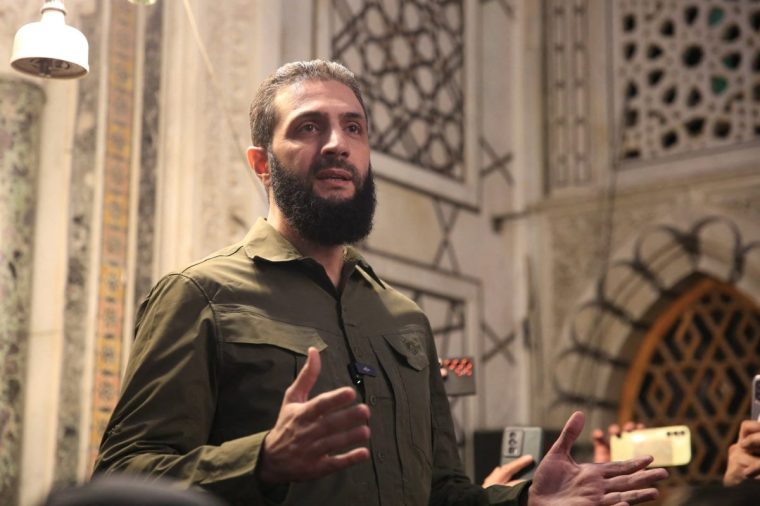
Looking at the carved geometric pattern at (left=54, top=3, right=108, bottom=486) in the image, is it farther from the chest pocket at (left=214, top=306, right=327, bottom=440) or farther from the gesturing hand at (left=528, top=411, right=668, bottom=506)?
the gesturing hand at (left=528, top=411, right=668, bottom=506)

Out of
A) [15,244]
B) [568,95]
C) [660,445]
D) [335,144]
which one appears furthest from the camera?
[568,95]

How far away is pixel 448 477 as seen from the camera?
2.21 m

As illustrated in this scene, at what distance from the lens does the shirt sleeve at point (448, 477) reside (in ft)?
6.88

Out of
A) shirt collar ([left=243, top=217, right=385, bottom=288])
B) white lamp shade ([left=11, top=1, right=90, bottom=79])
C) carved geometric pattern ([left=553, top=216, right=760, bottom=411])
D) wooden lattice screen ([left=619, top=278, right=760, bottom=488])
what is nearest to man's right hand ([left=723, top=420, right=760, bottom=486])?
shirt collar ([left=243, top=217, right=385, bottom=288])

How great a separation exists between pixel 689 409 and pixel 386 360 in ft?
15.6

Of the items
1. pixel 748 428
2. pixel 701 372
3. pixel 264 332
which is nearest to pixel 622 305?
pixel 701 372

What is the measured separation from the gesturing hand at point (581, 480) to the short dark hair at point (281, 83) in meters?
0.72

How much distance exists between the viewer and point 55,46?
3.87 m

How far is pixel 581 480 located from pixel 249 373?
1.95 feet

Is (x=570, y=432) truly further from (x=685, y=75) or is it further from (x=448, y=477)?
(x=685, y=75)

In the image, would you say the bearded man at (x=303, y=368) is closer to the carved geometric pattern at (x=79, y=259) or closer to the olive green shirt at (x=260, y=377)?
the olive green shirt at (x=260, y=377)

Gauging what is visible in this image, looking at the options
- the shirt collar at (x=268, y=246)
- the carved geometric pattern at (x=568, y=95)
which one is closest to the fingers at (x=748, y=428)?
the shirt collar at (x=268, y=246)

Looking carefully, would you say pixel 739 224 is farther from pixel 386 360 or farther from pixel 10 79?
pixel 386 360

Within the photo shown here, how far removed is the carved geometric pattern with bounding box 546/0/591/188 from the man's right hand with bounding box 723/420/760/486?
4638mm
